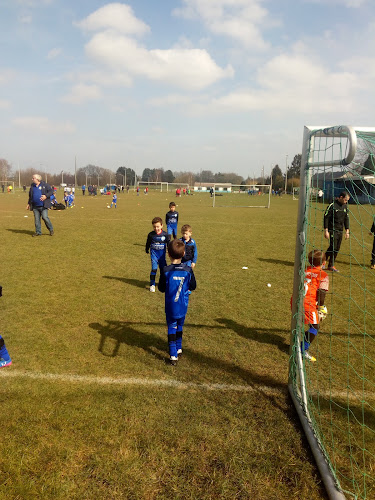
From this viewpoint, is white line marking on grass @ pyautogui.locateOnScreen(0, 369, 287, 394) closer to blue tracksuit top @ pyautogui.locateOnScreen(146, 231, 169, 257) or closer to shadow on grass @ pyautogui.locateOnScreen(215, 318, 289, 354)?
shadow on grass @ pyautogui.locateOnScreen(215, 318, 289, 354)

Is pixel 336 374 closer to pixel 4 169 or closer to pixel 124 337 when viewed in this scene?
pixel 124 337

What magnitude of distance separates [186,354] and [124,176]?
361 ft

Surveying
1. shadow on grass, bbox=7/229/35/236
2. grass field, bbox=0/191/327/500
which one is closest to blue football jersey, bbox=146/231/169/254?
grass field, bbox=0/191/327/500

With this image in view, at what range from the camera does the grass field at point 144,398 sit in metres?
2.76

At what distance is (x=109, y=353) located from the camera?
15.5ft

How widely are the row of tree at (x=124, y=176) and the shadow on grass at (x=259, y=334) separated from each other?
188ft

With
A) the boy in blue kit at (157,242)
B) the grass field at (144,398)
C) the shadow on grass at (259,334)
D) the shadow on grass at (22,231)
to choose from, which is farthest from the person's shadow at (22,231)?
the shadow on grass at (259,334)

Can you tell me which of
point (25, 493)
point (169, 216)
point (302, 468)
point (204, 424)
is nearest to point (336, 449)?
point (302, 468)

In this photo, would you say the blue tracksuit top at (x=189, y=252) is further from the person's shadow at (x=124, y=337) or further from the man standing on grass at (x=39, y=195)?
the man standing on grass at (x=39, y=195)

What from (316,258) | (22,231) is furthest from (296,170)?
(316,258)

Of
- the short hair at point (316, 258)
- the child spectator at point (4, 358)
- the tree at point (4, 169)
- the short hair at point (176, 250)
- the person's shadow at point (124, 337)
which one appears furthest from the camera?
the tree at point (4, 169)

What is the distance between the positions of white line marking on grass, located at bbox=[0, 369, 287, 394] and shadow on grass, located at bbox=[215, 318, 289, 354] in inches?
46.4

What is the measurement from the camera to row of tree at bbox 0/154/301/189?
8888 cm

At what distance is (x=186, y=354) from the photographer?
4.75 metres
